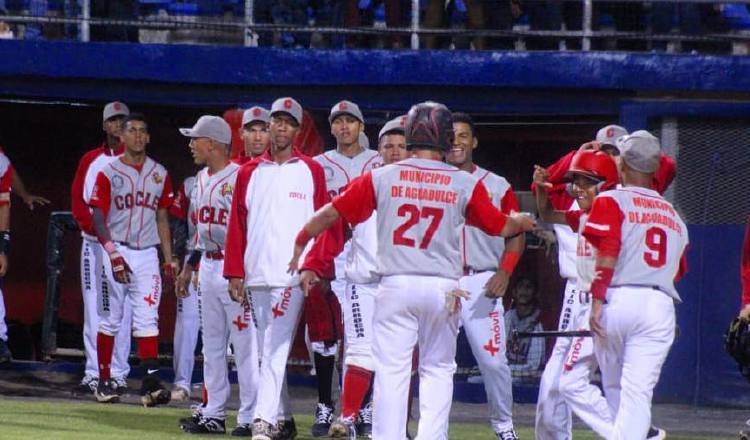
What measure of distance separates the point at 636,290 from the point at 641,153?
71 centimetres

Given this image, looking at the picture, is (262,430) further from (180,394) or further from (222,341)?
(180,394)

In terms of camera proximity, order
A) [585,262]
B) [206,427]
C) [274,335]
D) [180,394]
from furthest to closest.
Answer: [180,394], [206,427], [274,335], [585,262]

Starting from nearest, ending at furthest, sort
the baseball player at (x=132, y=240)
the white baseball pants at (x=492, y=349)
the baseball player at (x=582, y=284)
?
the baseball player at (x=582, y=284) → the white baseball pants at (x=492, y=349) → the baseball player at (x=132, y=240)

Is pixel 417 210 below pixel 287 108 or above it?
below

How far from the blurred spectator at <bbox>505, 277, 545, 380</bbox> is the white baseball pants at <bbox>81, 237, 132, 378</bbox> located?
3193mm

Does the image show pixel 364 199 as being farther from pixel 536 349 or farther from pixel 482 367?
pixel 536 349

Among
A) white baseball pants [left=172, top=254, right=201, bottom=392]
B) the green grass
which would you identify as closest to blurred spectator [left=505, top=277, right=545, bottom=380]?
the green grass

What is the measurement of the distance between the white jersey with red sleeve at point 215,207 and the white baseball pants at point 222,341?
0.15 m

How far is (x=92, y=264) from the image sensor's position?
12.3 m

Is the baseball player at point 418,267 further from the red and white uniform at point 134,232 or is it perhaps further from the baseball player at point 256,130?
the red and white uniform at point 134,232

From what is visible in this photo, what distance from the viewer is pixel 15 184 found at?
524 inches

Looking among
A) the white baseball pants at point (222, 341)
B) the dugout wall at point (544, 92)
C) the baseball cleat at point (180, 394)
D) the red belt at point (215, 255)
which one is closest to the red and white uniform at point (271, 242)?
Result: the white baseball pants at point (222, 341)

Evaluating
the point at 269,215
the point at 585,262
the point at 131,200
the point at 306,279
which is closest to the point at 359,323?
the point at 269,215

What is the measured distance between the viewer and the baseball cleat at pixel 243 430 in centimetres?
968
